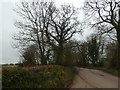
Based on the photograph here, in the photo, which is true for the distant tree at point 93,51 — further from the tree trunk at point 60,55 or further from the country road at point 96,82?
the country road at point 96,82

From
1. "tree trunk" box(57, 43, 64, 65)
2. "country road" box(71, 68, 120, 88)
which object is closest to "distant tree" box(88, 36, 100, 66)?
"tree trunk" box(57, 43, 64, 65)

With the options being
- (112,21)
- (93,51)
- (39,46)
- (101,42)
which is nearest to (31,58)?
(39,46)

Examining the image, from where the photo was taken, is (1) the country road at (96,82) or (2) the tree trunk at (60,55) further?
(2) the tree trunk at (60,55)

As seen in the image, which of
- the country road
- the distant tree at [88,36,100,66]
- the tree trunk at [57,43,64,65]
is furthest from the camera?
the distant tree at [88,36,100,66]

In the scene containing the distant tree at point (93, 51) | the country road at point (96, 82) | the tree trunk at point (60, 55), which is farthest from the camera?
the distant tree at point (93, 51)

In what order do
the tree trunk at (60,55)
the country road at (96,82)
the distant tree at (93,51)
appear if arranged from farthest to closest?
1. the distant tree at (93,51)
2. the tree trunk at (60,55)
3. the country road at (96,82)

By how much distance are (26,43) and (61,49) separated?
21.8 feet

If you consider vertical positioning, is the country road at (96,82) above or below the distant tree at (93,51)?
below

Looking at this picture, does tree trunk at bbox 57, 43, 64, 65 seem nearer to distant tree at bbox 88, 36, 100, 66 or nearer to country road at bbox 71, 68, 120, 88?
country road at bbox 71, 68, 120, 88

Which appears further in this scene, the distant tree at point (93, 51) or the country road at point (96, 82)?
the distant tree at point (93, 51)

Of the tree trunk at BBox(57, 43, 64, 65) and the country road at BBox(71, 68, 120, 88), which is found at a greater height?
the tree trunk at BBox(57, 43, 64, 65)

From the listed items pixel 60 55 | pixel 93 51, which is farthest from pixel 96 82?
pixel 93 51

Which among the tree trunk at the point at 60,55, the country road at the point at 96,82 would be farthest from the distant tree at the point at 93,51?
the country road at the point at 96,82

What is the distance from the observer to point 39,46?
144 ft
